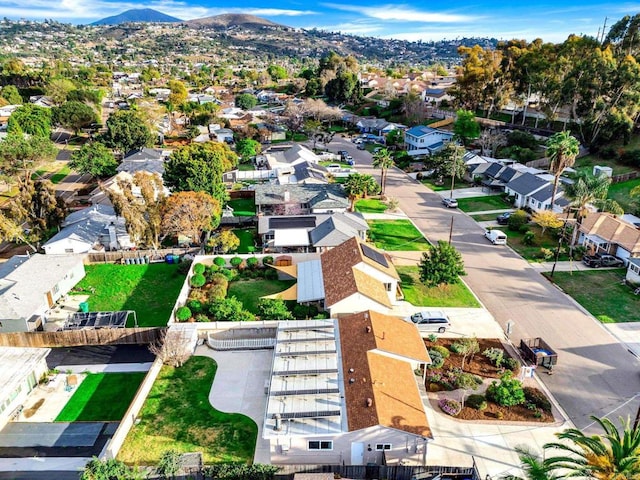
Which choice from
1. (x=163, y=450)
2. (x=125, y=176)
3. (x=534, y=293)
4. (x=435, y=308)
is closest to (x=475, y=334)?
(x=435, y=308)

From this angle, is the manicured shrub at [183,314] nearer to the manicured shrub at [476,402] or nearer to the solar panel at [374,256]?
the solar panel at [374,256]

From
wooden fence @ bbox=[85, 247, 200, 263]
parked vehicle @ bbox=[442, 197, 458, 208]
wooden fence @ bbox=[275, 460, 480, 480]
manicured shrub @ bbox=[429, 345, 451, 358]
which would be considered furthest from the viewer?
parked vehicle @ bbox=[442, 197, 458, 208]

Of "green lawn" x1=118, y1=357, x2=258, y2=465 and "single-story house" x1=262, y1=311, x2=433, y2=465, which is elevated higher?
"single-story house" x1=262, y1=311, x2=433, y2=465

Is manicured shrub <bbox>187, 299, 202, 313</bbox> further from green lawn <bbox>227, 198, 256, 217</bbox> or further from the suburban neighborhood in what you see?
green lawn <bbox>227, 198, 256, 217</bbox>

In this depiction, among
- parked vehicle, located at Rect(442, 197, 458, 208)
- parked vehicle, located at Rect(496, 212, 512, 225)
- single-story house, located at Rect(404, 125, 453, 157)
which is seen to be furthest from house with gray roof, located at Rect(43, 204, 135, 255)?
single-story house, located at Rect(404, 125, 453, 157)

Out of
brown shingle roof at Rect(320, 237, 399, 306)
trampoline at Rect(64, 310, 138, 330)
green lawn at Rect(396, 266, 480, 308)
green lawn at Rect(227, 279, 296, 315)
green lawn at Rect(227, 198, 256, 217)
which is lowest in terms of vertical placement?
green lawn at Rect(227, 279, 296, 315)

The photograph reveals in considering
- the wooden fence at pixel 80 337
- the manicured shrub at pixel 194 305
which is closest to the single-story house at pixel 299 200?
the manicured shrub at pixel 194 305
